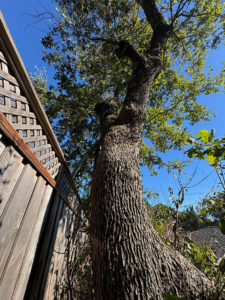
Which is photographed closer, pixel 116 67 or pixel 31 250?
pixel 31 250

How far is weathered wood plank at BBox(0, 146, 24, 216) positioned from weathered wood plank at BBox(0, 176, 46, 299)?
0.38m

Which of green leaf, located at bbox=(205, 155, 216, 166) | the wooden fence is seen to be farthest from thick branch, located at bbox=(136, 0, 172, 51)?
the wooden fence

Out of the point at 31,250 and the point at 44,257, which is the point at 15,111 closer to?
the point at 31,250

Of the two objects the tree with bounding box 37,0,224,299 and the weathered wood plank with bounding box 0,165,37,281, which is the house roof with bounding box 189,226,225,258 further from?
the weathered wood plank with bounding box 0,165,37,281

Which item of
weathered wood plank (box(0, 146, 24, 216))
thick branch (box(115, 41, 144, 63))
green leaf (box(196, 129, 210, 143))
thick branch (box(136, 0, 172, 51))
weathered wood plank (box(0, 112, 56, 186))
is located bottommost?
weathered wood plank (box(0, 146, 24, 216))

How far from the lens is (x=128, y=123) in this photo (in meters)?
2.18

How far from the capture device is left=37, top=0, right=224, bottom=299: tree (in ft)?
3.38

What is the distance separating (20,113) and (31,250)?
1.50 m

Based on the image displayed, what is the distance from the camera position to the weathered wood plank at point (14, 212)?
1048mm

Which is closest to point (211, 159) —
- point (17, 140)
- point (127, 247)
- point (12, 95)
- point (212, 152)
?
point (212, 152)

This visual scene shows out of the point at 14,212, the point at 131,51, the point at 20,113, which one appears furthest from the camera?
the point at 131,51

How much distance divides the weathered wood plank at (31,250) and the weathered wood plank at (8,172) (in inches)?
26.8

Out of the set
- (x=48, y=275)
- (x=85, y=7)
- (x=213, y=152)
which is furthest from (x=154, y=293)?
(x=85, y=7)

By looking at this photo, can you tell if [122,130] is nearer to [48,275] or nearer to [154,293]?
[154,293]
